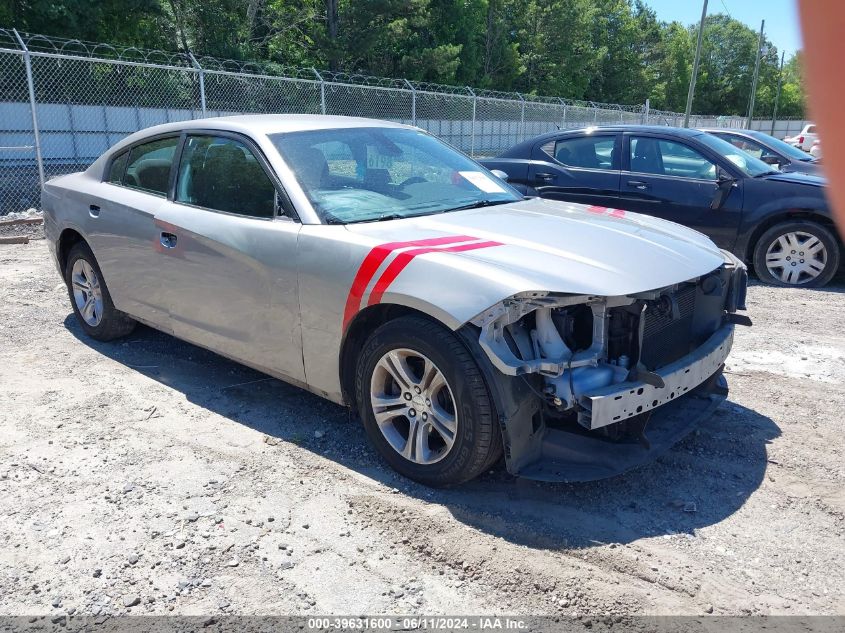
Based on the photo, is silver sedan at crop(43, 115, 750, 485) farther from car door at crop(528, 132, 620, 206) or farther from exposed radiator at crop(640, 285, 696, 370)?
car door at crop(528, 132, 620, 206)

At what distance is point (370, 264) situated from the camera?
3287mm

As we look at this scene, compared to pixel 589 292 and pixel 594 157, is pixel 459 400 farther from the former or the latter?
A: pixel 594 157

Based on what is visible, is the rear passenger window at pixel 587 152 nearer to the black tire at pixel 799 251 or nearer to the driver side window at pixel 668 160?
the driver side window at pixel 668 160

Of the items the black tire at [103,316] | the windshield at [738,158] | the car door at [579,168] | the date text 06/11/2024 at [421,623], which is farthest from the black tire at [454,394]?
the windshield at [738,158]

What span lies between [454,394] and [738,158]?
618 cm

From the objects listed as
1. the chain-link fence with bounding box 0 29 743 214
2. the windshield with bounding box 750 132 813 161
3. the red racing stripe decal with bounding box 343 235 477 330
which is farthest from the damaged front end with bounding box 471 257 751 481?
the chain-link fence with bounding box 0 29 743 214

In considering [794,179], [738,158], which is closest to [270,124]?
[738,158]

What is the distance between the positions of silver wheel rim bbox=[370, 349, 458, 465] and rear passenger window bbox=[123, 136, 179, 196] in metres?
2.21

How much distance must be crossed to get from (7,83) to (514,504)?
18.9m

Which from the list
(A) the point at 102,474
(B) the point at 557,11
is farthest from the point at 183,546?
(B) the point at 557,11

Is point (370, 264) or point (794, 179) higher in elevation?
point (794, 179)

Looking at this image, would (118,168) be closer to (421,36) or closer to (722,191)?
(722,191)

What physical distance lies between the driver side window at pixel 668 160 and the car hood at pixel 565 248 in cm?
393

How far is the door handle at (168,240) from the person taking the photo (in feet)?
14.0
